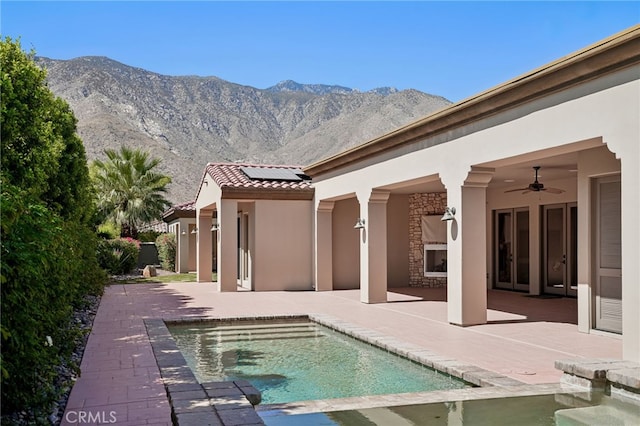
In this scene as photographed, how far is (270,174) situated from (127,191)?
57.0 ft

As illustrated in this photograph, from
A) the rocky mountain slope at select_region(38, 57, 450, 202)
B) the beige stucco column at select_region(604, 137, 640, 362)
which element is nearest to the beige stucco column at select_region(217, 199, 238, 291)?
the beige stucco column at select_region(604, 137, 640, 362)

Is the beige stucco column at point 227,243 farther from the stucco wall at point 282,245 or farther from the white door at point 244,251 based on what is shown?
the white door at point 244,251

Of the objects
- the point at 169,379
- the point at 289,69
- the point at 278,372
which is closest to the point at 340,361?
the point at 278,372

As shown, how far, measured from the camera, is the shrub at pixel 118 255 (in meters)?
28.2

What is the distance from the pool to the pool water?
1068 millimetres

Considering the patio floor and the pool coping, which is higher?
the pool coping

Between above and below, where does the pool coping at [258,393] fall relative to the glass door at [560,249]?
below

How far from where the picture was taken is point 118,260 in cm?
2892

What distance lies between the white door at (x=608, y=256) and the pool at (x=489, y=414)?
4.49 metres

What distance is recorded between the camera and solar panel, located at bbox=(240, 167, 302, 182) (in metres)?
21.6

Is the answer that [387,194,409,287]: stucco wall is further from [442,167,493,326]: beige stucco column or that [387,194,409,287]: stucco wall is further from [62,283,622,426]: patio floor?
[442,167,493,326]: beige stucco column

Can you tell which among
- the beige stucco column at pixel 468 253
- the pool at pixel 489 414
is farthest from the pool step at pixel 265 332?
the pool at pixel 489 414

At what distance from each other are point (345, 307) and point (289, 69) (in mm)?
156665

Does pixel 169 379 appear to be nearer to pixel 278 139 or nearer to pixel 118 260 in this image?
pixel 118 260
